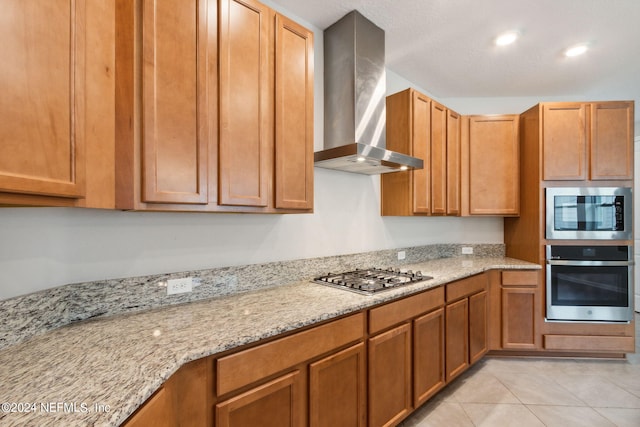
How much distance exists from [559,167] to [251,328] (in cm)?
314

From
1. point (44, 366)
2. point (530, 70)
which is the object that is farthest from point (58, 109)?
point (530, 70)

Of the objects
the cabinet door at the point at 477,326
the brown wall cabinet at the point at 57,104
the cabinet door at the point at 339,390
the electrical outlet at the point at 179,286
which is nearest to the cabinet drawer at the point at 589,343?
the cabinet door at the point at 477,326

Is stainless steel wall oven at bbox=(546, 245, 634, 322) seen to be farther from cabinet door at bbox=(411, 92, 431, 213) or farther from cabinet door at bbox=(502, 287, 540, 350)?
cabinet door at bbox=(411, 92, 431, 213)

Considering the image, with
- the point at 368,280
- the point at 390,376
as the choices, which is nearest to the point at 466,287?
the point at 368,280

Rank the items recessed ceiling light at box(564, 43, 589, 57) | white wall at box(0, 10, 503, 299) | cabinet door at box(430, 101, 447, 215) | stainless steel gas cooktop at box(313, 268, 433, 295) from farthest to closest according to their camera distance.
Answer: cabinet door at box(430, 101, 447, 215) → recessed ceiling light at box(564, 43, 589, 57) → stainless steel gas cooktop at box(313, 268, 433, 295) → white wall at box(0, 10, 503, 299)

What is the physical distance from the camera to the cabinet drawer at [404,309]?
162cm

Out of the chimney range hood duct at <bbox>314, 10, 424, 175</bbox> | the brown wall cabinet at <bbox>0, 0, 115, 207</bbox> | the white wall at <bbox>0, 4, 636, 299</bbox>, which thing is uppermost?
the chimney range hood duct at <bbox>314, 10, 424, 175</bbox>

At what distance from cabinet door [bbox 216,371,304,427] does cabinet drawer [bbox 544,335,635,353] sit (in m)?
2.70

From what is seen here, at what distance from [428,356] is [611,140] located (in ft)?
8.74

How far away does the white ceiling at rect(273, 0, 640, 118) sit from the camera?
196 centimetres

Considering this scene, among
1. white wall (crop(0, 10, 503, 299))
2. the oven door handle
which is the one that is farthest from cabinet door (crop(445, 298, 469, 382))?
the oven door handle

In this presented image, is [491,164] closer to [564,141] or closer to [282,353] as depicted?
[564,141]

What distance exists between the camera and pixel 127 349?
1.00 metres

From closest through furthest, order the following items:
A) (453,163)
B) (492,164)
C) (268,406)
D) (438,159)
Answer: (268,406) → (438,159) → (453,163) → (492,164)
